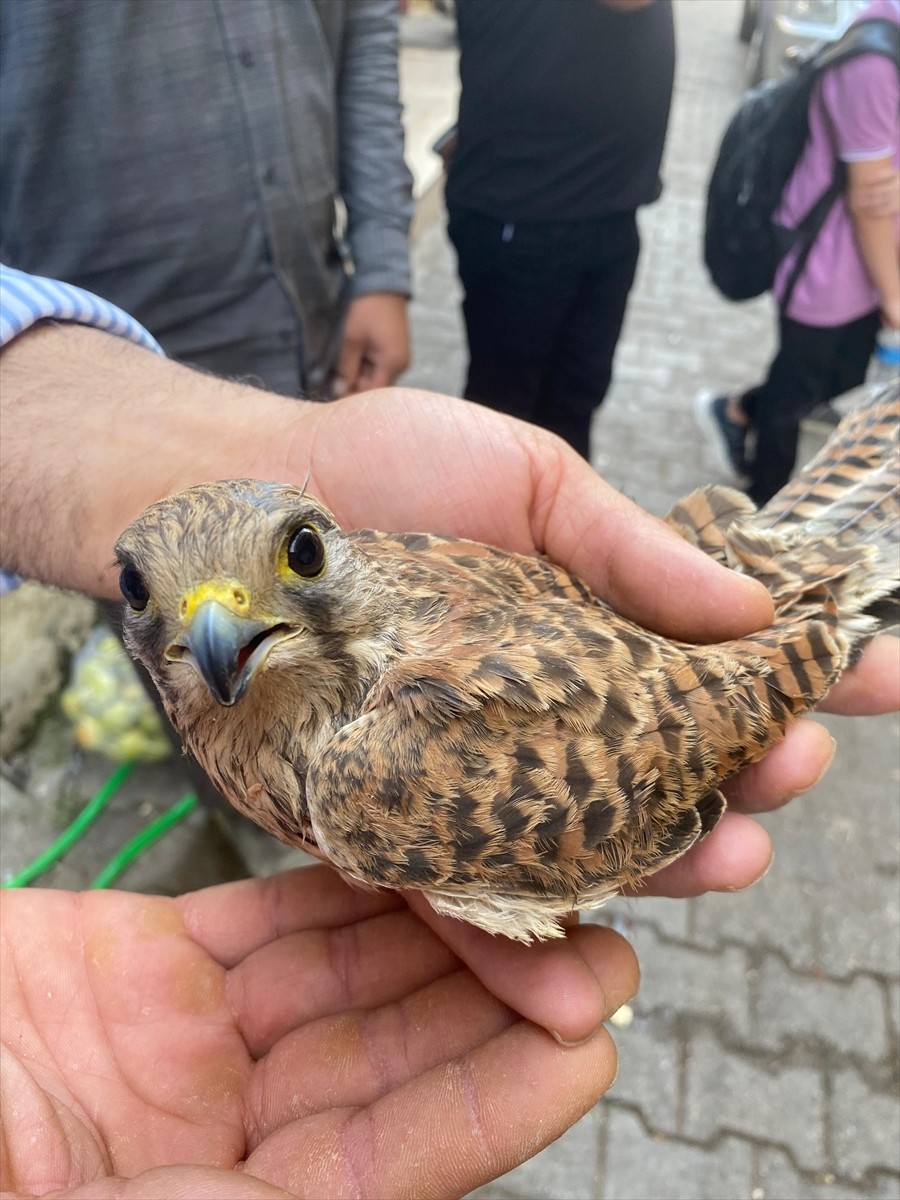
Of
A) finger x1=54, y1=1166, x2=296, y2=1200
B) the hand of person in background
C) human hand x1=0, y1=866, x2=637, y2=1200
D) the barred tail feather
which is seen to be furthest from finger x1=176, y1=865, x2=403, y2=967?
the hand of person in background

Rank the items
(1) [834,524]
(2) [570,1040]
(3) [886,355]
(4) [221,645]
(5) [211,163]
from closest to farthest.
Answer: (4) [221,645], (2) [570,1040], (1) [834,524], (5) [211,163], (3) [886,355]

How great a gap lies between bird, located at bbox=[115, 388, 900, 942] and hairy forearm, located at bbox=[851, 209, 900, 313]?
2942 mm

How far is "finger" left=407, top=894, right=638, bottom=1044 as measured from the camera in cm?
224

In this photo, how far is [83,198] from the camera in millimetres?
3211

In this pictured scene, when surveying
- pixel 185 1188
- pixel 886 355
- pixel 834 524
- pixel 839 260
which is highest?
pixel 839 260

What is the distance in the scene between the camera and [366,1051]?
246cm

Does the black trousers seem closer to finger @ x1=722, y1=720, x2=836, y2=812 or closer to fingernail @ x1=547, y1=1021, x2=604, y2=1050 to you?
finger @ x1=722, y1=720, x2=836, y2=812

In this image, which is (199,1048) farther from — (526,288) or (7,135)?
(526,288)

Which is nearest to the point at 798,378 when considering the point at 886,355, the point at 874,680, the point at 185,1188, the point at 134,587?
the point at 886,355

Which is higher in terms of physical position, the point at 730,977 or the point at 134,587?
the point at 134,587

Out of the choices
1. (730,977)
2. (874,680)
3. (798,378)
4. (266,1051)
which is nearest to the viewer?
(266,1051)

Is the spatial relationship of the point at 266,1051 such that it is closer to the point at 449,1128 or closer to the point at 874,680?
the point at 449,1128

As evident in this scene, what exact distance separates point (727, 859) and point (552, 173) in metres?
3.58

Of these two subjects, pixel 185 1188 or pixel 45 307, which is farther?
pixel 45 307
